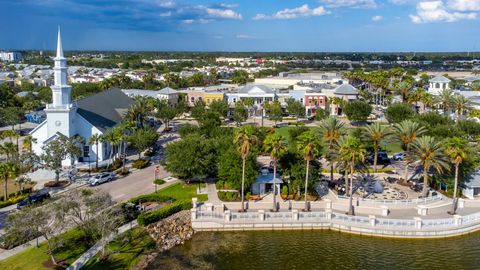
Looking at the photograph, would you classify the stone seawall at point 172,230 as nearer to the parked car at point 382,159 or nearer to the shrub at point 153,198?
the shrub at point 153,198

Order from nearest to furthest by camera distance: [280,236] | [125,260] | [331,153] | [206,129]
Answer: [125,260] → [280,236] → [331,153] → [206,129]

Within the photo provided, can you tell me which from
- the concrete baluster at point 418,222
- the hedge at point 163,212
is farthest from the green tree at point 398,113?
the hedge at point 163,212

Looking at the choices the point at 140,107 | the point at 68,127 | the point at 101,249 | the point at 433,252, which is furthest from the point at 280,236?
the point at 140,107

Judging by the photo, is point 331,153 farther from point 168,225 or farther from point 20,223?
point 20,223

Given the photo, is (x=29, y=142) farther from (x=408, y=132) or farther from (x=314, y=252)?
(x=408, y=132)

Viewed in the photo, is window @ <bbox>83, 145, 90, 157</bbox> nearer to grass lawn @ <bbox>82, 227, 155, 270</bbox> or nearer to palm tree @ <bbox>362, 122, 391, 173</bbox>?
grass lawn @ <bbox>82, 227, 155, 270</bbox>

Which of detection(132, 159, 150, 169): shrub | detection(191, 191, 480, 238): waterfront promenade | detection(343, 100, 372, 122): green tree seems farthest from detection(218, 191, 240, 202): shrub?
detection(343, 100, 372, 122): green tree
